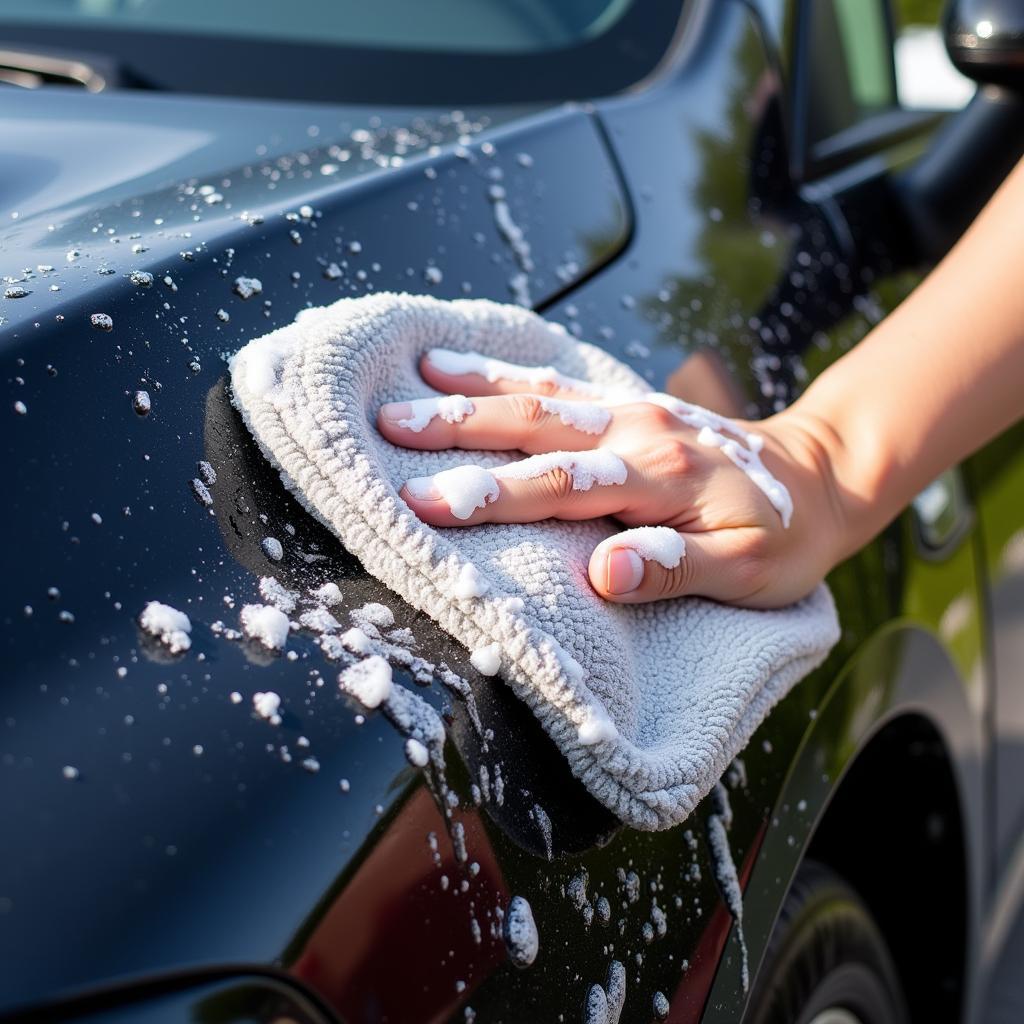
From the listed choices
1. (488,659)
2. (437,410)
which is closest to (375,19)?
(437,410)

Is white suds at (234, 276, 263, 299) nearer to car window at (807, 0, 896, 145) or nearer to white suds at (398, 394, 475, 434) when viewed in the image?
white suds at (398, 394, 475, 434)

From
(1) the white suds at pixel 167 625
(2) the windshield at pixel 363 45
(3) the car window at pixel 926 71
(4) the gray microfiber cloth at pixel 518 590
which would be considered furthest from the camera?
(3) the car window at pixel 926 71

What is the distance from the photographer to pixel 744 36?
68.1 inches

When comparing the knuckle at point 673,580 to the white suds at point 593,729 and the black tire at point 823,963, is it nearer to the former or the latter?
the white suds at point 593,729

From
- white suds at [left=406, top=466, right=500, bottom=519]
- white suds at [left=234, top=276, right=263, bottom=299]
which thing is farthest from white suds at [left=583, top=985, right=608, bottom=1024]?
white suds at [left=234, top=276, right=263, bottom=299]

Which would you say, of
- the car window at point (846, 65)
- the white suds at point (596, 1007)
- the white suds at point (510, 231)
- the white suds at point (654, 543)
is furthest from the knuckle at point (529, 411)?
the car window at point (846, 65)

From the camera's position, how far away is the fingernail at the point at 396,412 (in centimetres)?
99

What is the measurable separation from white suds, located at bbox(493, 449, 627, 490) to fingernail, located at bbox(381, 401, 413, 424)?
83 mm

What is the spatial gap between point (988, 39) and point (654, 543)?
108cm

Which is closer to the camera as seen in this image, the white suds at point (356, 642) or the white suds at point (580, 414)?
the white suds at point (356, 642)

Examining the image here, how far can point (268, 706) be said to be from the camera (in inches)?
30.1

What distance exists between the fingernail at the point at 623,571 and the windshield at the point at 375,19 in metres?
0.94

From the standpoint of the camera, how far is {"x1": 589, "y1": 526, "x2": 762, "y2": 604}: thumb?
0.97 metres

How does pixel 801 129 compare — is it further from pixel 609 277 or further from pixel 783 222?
pixel 609 277
